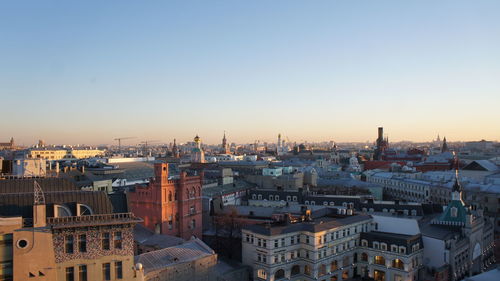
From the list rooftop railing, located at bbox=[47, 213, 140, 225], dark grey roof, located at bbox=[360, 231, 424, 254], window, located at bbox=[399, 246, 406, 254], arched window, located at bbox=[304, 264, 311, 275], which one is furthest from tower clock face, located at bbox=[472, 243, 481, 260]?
rooftop railing, located at bbox=[47, 213, 140, 225]

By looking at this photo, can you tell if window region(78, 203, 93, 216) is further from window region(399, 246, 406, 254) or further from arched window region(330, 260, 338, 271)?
window region(399, 246, 406, 254)

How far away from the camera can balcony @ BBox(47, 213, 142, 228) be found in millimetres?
40041

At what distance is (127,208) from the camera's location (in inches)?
1843

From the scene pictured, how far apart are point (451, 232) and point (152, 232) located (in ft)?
172

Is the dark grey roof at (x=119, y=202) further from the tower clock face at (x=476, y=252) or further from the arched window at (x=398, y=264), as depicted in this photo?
the tower clock face at (x=476, y=252)

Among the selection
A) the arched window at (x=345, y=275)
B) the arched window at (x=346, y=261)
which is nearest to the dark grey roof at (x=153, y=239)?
the arched window at (x=346, y=261)

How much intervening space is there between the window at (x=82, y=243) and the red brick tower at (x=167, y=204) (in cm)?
3009

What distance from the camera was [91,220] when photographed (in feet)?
137

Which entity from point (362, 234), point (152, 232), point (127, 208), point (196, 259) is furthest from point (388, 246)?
point (127, 208)

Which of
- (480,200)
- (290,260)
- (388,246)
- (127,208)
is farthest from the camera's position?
(480,200)

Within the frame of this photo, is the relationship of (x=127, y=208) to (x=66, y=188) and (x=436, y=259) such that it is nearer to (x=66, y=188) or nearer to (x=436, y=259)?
(x=66, y=188)

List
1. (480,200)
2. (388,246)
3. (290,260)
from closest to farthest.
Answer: (290,260), (388,246), (480,200)

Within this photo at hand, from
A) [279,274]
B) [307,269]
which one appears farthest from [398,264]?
[279,274]

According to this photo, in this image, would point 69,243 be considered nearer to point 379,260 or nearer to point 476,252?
point 379,260
